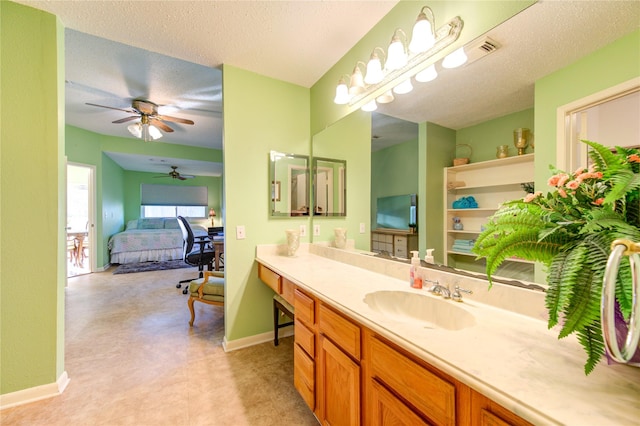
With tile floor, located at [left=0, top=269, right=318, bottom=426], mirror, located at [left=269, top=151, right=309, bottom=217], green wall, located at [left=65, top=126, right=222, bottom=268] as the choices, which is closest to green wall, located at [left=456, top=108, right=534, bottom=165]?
mirror, located at [left=269, top=151, right=309, bottom=217]

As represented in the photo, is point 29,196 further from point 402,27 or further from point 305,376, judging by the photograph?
point 402,27

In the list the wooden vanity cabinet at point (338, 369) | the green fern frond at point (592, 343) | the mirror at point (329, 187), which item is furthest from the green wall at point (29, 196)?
the green fern frond at point (592, 343)

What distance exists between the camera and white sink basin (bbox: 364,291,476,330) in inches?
41.6

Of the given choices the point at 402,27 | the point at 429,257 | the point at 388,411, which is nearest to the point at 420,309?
the point at 429,257

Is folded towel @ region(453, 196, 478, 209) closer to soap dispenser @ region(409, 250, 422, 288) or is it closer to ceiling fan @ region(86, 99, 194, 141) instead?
soap dispenser @ region(409, 250, 422, 288)

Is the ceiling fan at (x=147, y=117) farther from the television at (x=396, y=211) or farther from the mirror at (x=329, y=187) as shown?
the television at (x=396, y=211)

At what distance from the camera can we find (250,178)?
2322 mm

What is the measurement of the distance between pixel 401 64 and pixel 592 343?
1514mm

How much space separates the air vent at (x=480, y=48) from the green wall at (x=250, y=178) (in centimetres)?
164

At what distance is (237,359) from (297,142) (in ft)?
6.65

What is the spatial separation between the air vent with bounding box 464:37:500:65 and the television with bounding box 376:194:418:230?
71 cm

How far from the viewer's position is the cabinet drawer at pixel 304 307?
137 centimetres

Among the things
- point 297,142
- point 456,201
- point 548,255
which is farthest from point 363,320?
point 297,142

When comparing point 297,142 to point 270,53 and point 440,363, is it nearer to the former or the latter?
point 270,53
